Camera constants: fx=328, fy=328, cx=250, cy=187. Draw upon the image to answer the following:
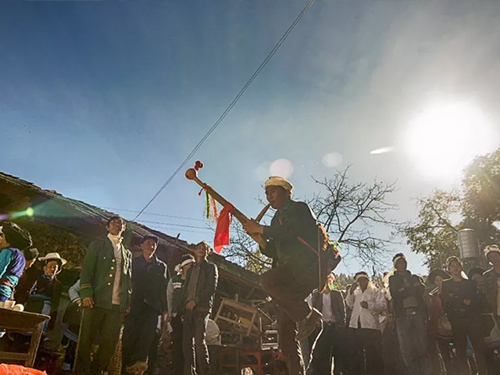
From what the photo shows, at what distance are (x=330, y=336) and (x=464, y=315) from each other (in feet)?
8.18

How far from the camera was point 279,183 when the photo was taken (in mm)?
3670

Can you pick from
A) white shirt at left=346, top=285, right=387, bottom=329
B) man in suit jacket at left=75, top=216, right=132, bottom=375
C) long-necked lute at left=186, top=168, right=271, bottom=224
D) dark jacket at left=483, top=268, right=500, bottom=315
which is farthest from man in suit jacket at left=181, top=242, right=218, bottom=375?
dark jacket at left=483, top=268, right=500, bottom=315

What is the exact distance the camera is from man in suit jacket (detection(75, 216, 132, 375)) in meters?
3.88

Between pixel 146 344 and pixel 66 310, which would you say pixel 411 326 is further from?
pixel 66 310

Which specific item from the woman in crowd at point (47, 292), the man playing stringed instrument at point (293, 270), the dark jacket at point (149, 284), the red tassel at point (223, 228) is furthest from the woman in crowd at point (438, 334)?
the woman in crowd at point (47, 292)

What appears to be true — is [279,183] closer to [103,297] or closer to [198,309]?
[103,297]

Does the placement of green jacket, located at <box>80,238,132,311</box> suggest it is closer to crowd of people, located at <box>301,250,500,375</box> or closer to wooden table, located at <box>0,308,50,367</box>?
wooden table, located at <box>0,308,50,367</box>

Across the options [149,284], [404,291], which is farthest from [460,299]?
[149,284]

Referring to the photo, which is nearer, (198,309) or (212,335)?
(198,309)

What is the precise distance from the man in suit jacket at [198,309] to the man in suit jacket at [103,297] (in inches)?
44.3

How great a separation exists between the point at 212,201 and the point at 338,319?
4.40 metres

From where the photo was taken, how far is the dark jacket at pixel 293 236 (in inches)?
126

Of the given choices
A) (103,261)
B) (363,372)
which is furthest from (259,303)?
(103,261)

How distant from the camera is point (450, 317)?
5848 mm
